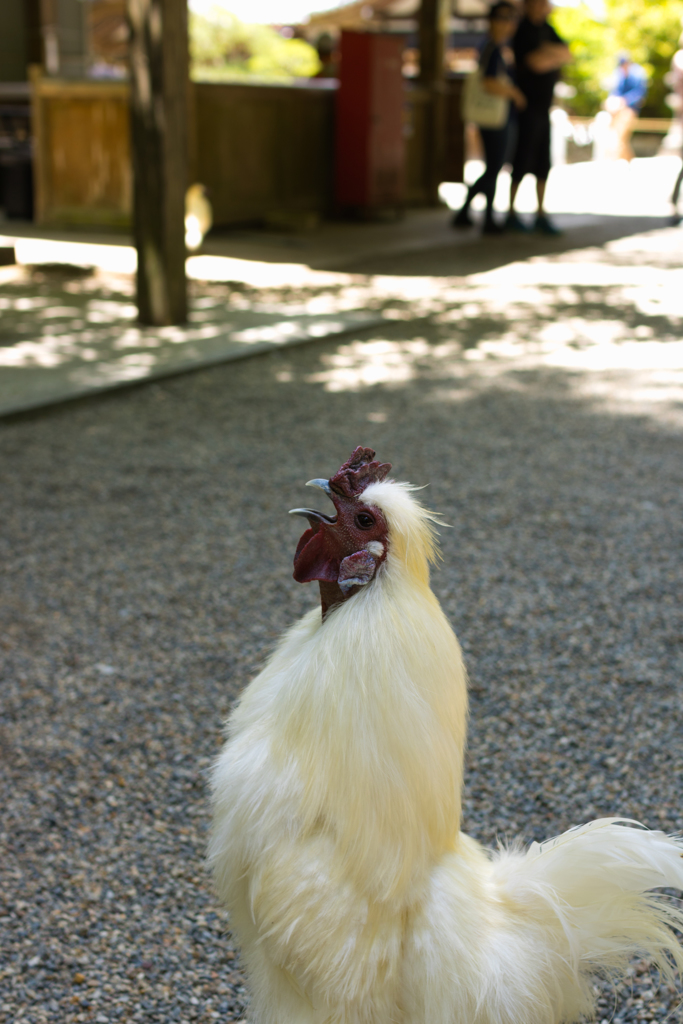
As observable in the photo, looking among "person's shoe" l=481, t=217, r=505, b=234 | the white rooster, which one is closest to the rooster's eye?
the white rooster

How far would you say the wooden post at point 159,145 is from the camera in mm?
6840

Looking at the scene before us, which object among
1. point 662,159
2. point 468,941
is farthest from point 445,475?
point 662,159

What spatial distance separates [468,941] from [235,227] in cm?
1176

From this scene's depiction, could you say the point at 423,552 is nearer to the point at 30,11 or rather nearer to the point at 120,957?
the point at 120,957

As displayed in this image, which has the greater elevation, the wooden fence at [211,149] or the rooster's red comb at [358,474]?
the wooden fence at [211,149]

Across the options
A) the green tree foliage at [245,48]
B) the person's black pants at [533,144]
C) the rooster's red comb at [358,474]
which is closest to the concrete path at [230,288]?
the person's black pants at [533,144]

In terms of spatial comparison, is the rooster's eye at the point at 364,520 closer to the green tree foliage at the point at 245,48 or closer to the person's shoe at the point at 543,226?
the person's shoe at the point at 543,226

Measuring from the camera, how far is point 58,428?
576 centimetres

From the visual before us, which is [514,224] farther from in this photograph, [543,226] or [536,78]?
[536,78]

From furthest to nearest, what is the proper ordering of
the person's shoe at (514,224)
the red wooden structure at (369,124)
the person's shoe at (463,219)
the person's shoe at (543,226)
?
the person's shoe at (463,219), the person's shoe at (514,224), the person's shoe at (543,226), the red wooden structure at (369,124)

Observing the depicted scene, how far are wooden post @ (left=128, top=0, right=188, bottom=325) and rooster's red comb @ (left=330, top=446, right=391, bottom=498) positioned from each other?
20.2ft

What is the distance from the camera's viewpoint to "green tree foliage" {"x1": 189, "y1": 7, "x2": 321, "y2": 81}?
113 ft

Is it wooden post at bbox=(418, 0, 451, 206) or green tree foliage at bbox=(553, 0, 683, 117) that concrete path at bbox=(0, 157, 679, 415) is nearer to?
wooden post at bbox=(418, 0, 451, 206)

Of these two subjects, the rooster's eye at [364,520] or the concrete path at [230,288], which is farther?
the concrete path at [230,288]
